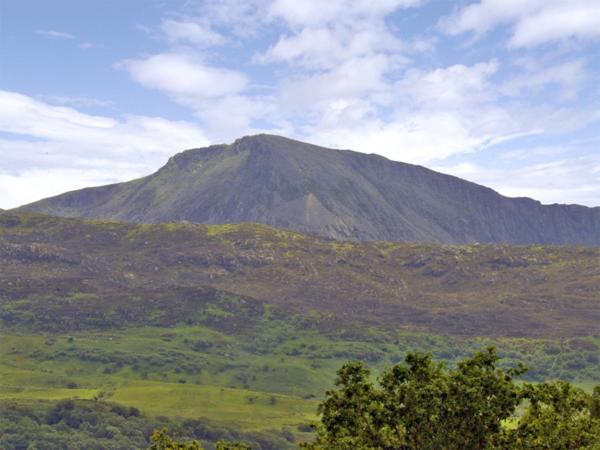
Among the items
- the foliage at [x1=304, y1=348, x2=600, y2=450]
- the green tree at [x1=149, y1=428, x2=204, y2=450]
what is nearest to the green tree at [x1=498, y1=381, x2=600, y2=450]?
the foliage at [x1=304, y1=348, x2=600, y2=450]

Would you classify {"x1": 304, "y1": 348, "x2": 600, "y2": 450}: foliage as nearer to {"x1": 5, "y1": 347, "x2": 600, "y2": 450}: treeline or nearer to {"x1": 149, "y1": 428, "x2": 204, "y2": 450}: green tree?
{"x1": 5, "y1": 347, "x2": 600, "y2": 450}: treeline

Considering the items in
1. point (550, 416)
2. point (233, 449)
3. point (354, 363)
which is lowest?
point (233, 449)

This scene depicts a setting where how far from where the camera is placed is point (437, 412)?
130 ft

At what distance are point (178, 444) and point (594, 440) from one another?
2534cm

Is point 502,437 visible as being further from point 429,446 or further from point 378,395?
point 378,395

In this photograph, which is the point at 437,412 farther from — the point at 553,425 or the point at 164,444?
the point at 164,444

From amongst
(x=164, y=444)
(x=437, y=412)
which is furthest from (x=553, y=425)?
(x=164, y=444)

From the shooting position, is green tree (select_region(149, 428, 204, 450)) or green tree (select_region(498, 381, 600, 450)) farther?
green tree (select_region(149, 428, 204, 450))

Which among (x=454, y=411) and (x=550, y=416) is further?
(x=550, y=416)

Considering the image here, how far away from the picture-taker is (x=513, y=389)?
40031 mm

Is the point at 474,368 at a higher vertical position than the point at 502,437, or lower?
higher

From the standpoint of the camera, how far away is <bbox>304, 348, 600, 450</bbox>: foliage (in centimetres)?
3947

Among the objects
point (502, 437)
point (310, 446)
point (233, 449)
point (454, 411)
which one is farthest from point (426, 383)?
point (233, 449)

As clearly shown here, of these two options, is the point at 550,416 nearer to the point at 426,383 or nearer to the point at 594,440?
the point at 594,440
